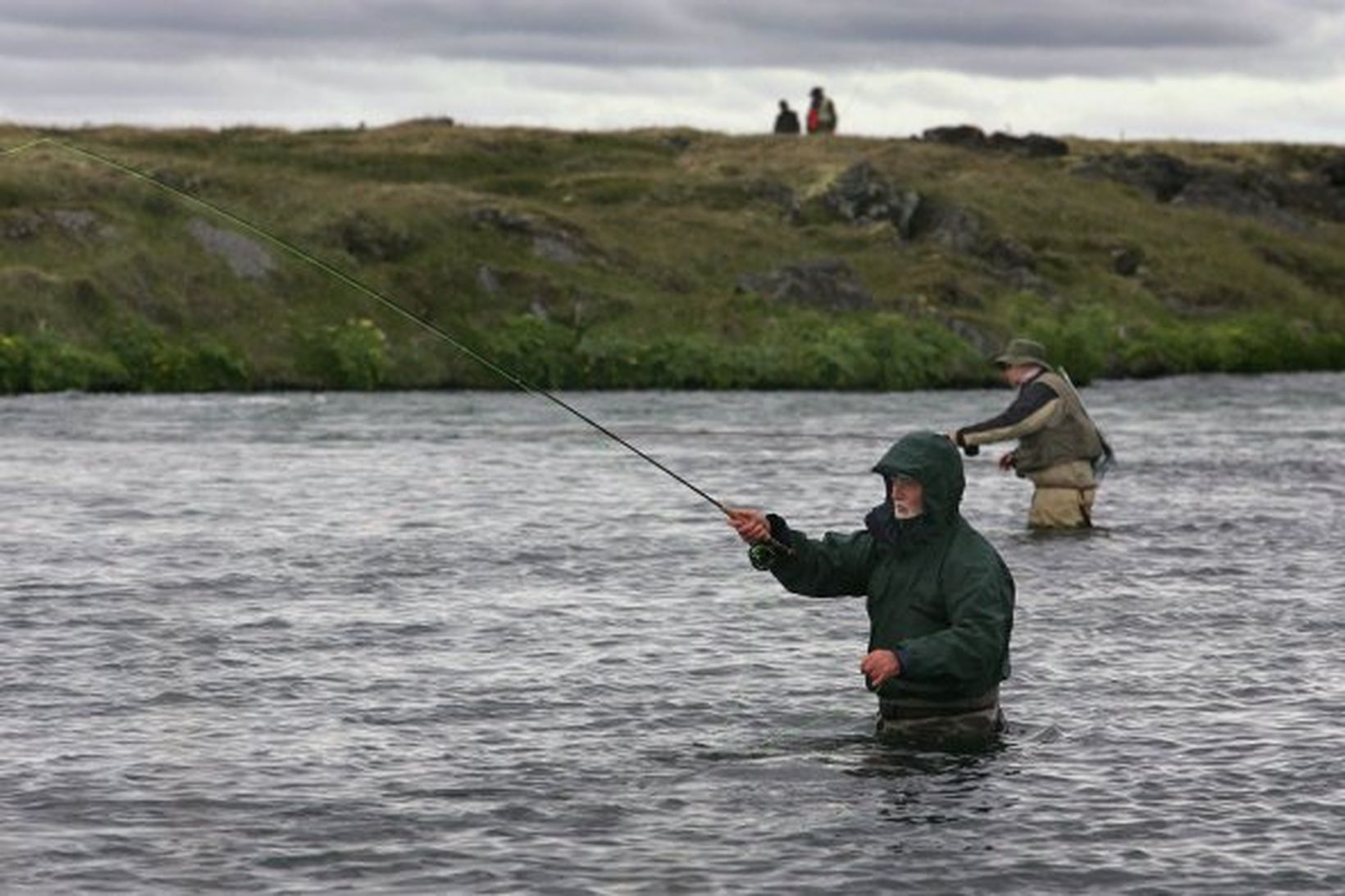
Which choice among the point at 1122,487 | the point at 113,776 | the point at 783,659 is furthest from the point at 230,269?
the point at 113,776

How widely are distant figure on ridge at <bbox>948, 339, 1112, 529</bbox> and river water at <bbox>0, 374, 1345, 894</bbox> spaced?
2.30 feet

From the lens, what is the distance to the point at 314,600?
2197cm

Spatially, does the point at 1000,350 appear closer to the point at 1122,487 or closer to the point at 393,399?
the point at 393,399

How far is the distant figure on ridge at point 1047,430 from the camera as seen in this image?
991 inches

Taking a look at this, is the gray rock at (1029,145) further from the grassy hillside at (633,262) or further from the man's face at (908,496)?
the man's face at (908,496)

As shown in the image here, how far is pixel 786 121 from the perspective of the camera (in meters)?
109

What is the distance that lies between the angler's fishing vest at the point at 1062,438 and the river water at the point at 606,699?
933mm

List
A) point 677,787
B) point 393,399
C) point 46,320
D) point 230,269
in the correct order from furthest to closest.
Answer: point 230,269, point 46,320, point 393,399, point 677,787

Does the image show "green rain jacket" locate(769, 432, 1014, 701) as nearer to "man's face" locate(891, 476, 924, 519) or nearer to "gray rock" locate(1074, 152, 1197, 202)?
"man's face" locate(891, 476, 924, 519)

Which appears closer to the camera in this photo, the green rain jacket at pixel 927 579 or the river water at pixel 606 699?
the river water at pixel 606 699

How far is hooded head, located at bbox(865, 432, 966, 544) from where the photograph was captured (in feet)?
43.7

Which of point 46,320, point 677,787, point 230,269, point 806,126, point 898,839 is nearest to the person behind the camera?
point 898,839

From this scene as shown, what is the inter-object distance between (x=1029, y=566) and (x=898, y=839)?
12210mm

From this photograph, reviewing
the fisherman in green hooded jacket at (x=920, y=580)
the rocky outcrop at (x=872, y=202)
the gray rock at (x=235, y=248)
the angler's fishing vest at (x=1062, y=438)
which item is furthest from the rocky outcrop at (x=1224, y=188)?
the fisherman in green hooded jacket at (x=920, y=580)
